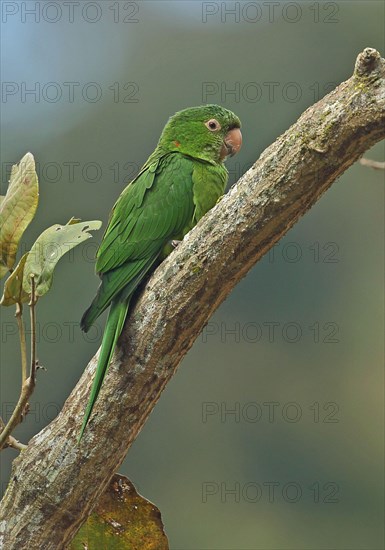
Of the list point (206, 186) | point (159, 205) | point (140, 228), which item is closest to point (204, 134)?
point (206, 186)

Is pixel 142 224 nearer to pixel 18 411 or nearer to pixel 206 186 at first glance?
pixel 206 186

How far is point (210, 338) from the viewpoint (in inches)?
473

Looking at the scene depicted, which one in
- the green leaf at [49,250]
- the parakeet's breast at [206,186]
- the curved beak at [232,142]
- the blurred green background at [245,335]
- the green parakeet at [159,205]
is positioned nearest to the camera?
the green leaf at [49,250]

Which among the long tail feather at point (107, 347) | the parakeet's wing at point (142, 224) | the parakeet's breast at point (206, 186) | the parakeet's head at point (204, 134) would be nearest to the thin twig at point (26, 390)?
the long tail feather at point (107, 347)

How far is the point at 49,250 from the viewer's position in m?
2.33

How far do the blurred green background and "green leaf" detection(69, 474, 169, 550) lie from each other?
6.99m

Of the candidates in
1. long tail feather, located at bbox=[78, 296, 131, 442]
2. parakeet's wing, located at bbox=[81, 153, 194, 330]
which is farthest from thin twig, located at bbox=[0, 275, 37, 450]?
parakeet's wing, located at bbox=[81, 153, 194, 330]

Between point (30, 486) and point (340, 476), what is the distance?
33.0 ft

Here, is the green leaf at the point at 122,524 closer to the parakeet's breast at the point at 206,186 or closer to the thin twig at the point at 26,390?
the thin twig at the point at 26,390

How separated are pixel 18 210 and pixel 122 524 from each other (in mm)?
943

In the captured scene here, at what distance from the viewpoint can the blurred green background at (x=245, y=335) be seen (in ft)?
35.5

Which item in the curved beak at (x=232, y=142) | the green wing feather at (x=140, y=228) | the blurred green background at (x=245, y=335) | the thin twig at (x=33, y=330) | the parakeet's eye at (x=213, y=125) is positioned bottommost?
the blurred green background at (x=245, y=335)

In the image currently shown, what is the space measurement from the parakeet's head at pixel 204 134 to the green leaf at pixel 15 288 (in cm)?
92

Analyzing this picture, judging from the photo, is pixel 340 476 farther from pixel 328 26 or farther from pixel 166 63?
pixel 328 26
